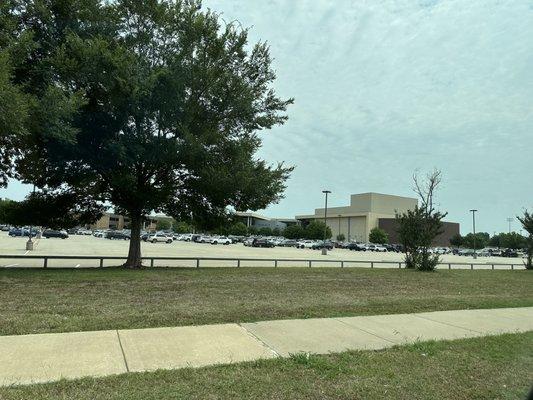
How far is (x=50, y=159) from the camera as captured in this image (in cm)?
1738

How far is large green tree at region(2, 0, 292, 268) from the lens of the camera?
16234 mm

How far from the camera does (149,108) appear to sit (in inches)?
714

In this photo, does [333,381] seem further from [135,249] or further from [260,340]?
[135,249]

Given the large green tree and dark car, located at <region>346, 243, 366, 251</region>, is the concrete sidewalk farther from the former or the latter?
dark car, located at <region>346, 243, 366, 251</region>

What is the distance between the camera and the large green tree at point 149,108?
16.2 m

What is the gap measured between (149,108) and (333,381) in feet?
49.5

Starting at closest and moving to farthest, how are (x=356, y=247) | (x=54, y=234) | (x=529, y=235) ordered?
(x=529, y=235) → (x=54, y=234) → (x=356, y=247)

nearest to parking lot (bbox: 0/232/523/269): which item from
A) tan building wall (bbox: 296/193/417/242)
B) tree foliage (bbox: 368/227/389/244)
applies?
tree foliage (bbox: 368/227/389/244)

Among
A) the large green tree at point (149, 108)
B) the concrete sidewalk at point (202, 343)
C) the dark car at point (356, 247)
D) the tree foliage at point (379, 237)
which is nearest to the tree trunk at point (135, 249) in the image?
the large green tree at point (149, 108)

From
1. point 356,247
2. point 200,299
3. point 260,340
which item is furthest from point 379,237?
point 260,340

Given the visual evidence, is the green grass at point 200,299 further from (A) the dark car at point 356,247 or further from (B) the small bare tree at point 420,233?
(A) the dark car at point 356,247

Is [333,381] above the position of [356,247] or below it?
below

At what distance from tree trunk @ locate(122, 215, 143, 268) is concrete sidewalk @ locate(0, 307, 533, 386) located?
13110 millimetres

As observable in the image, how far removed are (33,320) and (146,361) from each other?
3.06m
